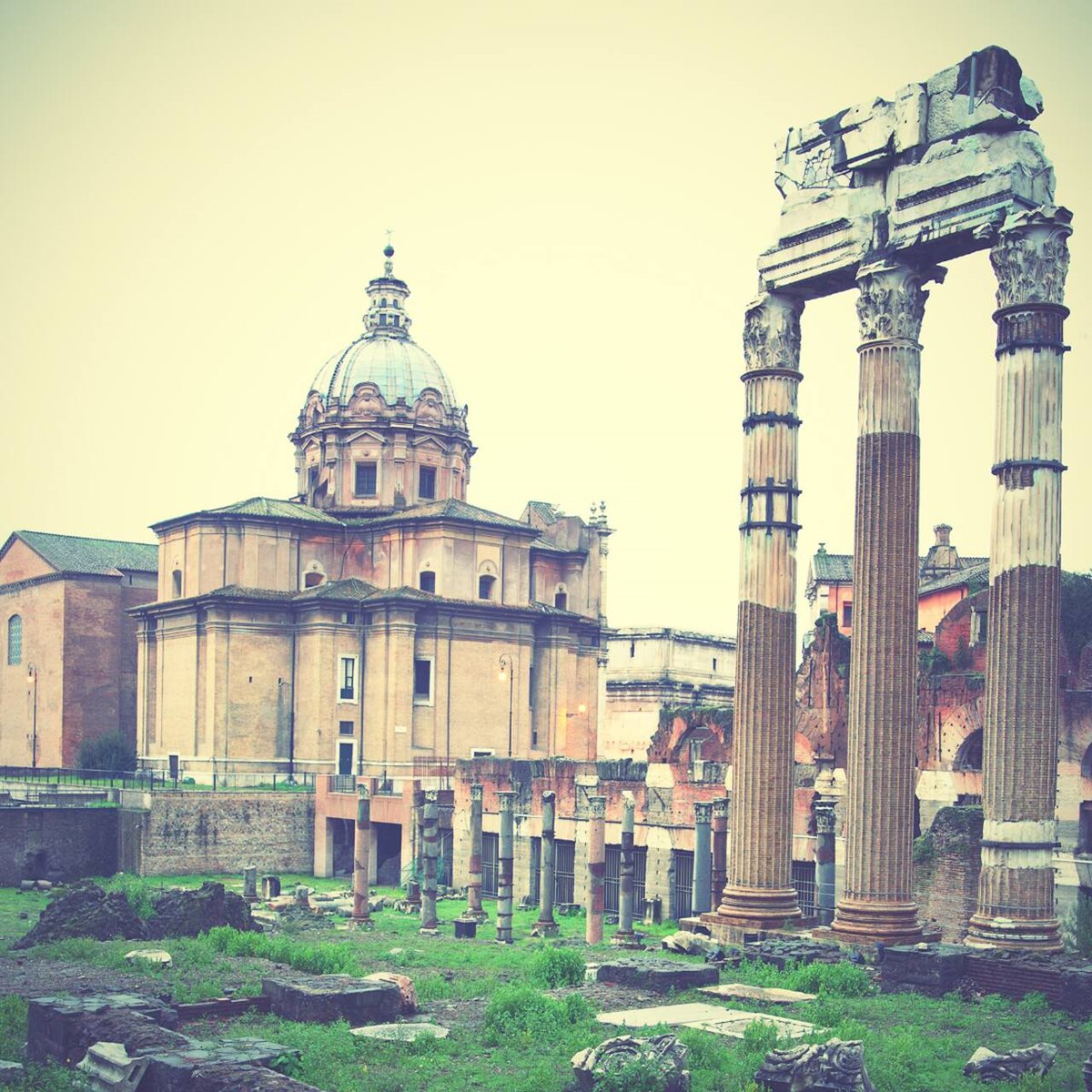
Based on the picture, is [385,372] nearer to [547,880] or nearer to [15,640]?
[15,640]

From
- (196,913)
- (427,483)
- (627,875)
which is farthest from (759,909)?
(427,483)

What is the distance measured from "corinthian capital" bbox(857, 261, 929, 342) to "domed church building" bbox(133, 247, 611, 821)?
3013 centimetres

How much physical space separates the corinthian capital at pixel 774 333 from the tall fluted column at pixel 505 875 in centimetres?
1281

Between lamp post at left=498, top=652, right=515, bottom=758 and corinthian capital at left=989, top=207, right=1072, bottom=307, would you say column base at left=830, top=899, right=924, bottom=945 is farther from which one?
lamp post at left=498, top=652, right=515, bottom=758

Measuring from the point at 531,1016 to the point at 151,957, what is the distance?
7474 mm

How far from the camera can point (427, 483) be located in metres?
59.0

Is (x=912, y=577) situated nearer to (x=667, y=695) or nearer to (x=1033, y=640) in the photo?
(x=1033, y=640)

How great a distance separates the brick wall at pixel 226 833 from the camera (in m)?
42.7

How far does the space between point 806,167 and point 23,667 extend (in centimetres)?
4854

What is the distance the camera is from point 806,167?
21.2 m

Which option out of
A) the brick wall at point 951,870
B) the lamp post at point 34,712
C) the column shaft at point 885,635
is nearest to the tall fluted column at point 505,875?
the brick wall at point 951,870

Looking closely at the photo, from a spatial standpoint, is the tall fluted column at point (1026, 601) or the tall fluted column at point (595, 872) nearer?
the tall fluted column at point (1026, 601)

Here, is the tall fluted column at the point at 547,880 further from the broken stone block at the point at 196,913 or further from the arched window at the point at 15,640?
the arched window at the point at 15,640

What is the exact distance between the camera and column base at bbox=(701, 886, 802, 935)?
68.3 ft
